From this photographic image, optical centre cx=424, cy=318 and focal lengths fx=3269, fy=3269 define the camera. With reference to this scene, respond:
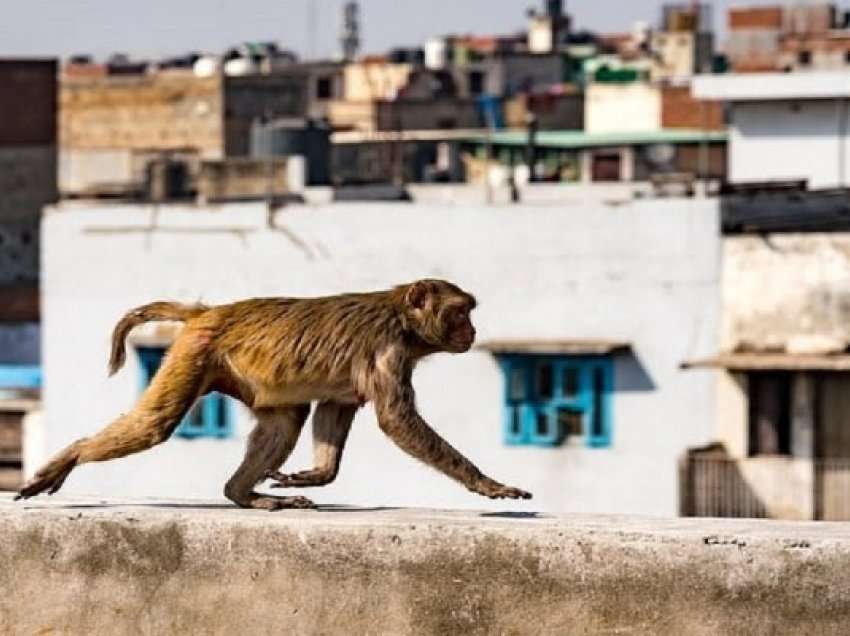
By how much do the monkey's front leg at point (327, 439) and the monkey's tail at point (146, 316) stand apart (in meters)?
0.40

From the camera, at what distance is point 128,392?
76.4 ft

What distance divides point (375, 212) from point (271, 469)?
14081 mm

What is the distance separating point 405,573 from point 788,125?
2464cm

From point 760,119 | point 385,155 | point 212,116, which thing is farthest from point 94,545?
point 212,116

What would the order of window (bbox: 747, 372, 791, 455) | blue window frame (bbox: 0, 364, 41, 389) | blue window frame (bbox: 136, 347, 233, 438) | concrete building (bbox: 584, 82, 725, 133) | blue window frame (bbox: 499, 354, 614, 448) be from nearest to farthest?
window (bbox: 747, 372, 791, 455) → blue window frame (bbox: 499, 354, 614, 448) → blue window frame (bbox: 136, 347, 233, 438) → blue window frame (bbox: 0, 364, 41, 389) → concrete building (bbox: 584, 82, 725, 133)

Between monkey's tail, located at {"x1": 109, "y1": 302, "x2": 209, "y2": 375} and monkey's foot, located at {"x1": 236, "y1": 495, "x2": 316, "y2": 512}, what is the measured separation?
47cm

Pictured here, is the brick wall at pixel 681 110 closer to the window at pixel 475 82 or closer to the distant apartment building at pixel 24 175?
the distant apartment building at pixel 24 175

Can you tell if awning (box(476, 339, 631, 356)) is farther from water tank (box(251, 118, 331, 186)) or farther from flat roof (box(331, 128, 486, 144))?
flat roof (box(331, 128, 486, 144))

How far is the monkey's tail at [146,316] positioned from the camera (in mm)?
7961

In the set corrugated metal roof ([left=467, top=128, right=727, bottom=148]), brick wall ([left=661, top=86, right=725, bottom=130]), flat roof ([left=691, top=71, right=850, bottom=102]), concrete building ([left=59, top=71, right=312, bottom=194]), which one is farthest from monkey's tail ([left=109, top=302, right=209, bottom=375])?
concrete building ([left=59, top=71, right=312, bottom=194])

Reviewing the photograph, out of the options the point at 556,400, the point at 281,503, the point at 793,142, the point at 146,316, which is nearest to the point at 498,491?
the point at 281,503

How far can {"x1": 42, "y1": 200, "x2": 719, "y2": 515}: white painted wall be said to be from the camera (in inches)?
845

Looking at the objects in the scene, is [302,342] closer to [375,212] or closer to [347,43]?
[375,212]

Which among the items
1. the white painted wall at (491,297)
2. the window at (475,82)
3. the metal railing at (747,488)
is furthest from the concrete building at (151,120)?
the metal railing at (747,488)
